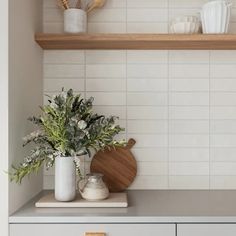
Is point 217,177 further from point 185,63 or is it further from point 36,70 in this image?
point 36,70

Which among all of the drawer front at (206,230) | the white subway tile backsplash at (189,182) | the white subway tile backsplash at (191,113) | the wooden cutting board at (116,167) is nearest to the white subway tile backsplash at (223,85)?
the white subway tile backsplash at (191,113)

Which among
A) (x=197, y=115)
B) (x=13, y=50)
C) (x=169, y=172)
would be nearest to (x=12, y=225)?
(x=13, y=50)

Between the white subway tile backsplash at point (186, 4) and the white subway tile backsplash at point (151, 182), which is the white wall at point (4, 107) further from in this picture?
the white subway tile backsplash at point (186, 4)

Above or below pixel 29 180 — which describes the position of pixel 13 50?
above

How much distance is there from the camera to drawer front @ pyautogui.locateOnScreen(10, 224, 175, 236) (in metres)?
1.28

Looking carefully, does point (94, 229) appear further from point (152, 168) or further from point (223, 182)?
point (223, 182)

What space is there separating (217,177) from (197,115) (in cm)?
34

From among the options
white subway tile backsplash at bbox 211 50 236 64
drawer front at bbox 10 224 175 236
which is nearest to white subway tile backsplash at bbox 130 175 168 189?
drawer front at bbox 10 224 175 236

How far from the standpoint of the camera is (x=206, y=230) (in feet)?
4.22

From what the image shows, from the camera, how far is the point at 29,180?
157 cm

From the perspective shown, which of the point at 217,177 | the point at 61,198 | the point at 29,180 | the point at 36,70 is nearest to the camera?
the point at 61,198

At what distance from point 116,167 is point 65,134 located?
0.47 meters

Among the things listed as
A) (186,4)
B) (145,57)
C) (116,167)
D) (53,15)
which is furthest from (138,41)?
(116,167)

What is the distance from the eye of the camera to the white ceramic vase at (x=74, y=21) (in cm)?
169
